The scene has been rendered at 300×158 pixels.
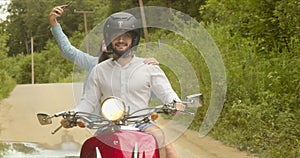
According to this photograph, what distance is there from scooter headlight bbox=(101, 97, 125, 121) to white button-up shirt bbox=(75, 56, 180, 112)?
561 millimetres

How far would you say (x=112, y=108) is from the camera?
3527 mm

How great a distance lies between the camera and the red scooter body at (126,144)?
142 inches

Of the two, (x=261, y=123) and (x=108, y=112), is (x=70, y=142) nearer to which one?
(x=261, y=123)

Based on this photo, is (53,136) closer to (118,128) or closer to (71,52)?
(71,52)

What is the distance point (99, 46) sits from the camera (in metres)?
5.72

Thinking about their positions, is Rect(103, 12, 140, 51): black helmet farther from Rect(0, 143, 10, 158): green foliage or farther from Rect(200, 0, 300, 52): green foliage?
Rect(0, 143, 10, 158): green foliage

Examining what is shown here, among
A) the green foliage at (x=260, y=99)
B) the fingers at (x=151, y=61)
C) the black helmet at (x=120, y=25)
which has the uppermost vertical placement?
the black helmet at (x=120, y=25)

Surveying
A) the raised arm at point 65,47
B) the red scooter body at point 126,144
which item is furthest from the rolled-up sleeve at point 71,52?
the red scooter body at point 126,144

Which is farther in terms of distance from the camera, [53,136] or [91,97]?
[53,136]

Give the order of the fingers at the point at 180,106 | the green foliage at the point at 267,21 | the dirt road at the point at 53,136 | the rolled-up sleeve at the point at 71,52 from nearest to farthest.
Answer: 1. the fingers at the point at 180,106
2. the rolled-up sleeve at the point at 71,52
3. the green foliage at the point at 267,21
4. the dirt road at the point at 53,136

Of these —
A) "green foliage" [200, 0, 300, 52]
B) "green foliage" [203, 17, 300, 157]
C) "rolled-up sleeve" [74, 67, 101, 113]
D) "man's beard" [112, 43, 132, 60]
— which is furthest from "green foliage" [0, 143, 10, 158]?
"man's beard" [112, 43, 132, 60]

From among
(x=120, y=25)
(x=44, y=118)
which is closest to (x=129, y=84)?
(x=120, y=25)

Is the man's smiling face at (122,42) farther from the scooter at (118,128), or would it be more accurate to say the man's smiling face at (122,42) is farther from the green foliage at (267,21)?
the green foliage at (267,21)

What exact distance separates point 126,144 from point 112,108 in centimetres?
25
